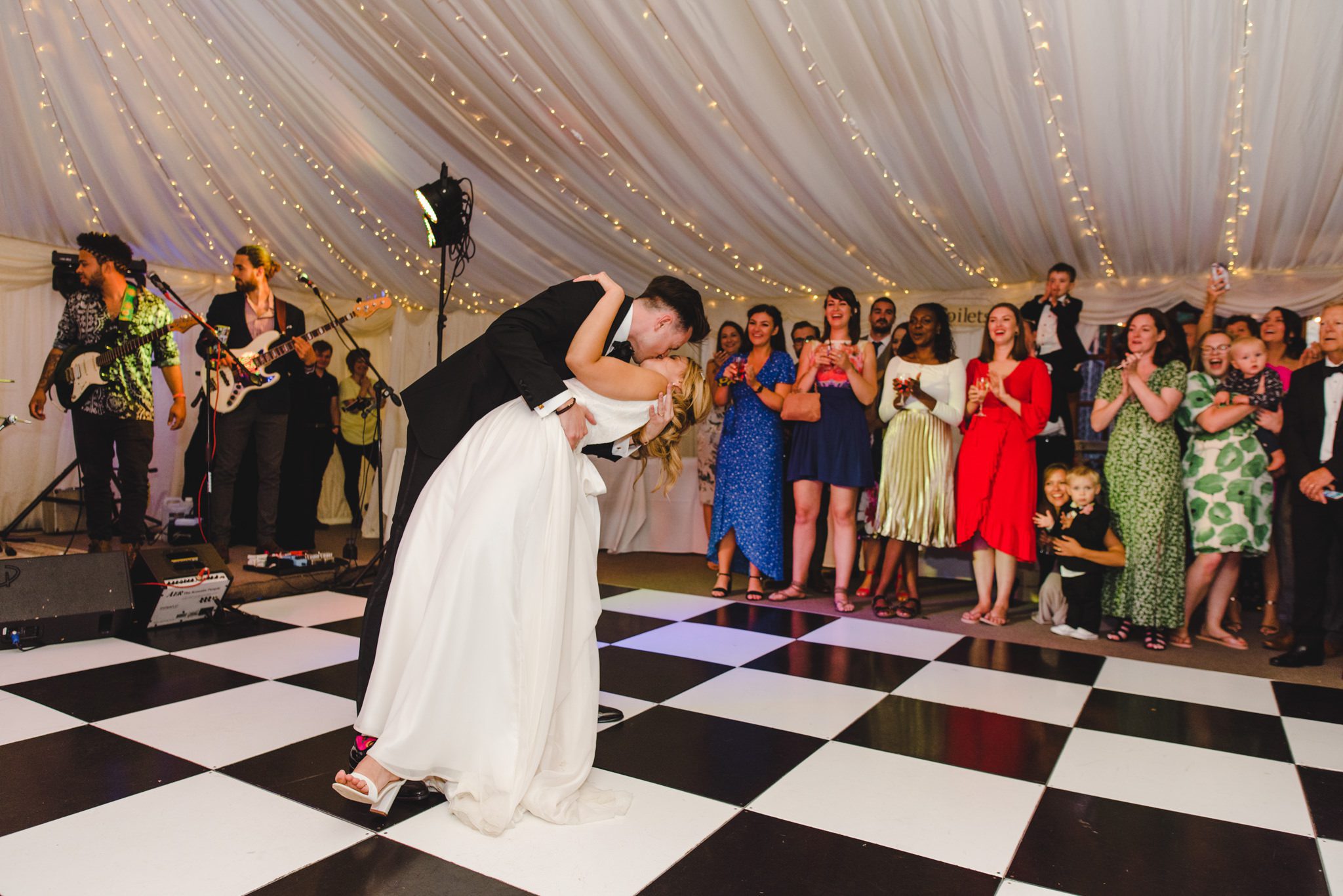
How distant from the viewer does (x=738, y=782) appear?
174 cm

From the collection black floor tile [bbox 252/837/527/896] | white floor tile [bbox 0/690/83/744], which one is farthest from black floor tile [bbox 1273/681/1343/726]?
white floor tile [bbox 0/690/83/744]

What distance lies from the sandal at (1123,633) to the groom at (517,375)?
2.40 meters

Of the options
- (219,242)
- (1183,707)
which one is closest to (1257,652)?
(1183,707)

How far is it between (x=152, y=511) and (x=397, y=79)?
382 cm

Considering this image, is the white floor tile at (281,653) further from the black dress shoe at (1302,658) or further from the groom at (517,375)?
the black dress shoe at (1302,658)

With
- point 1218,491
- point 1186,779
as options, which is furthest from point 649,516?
point 1186,779

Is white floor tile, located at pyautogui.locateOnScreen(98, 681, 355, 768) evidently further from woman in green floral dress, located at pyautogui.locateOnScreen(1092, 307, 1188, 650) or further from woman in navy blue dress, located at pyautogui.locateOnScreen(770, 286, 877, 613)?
woman in green floral dress, located at pyautogui.locateOnScreen(1092, 307, 1188, 650)

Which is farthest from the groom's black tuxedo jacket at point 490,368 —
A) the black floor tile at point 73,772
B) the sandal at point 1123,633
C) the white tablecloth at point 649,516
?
the white tablecloth at point 649,516

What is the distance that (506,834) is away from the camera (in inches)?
58.2

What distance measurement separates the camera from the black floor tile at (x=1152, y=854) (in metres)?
1.37

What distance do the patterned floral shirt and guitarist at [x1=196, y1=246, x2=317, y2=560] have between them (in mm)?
264

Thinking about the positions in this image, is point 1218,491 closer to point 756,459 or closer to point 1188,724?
point 1188,724

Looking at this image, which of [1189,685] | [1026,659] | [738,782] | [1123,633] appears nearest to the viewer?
[738,782]

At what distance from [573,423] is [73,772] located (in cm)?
122
